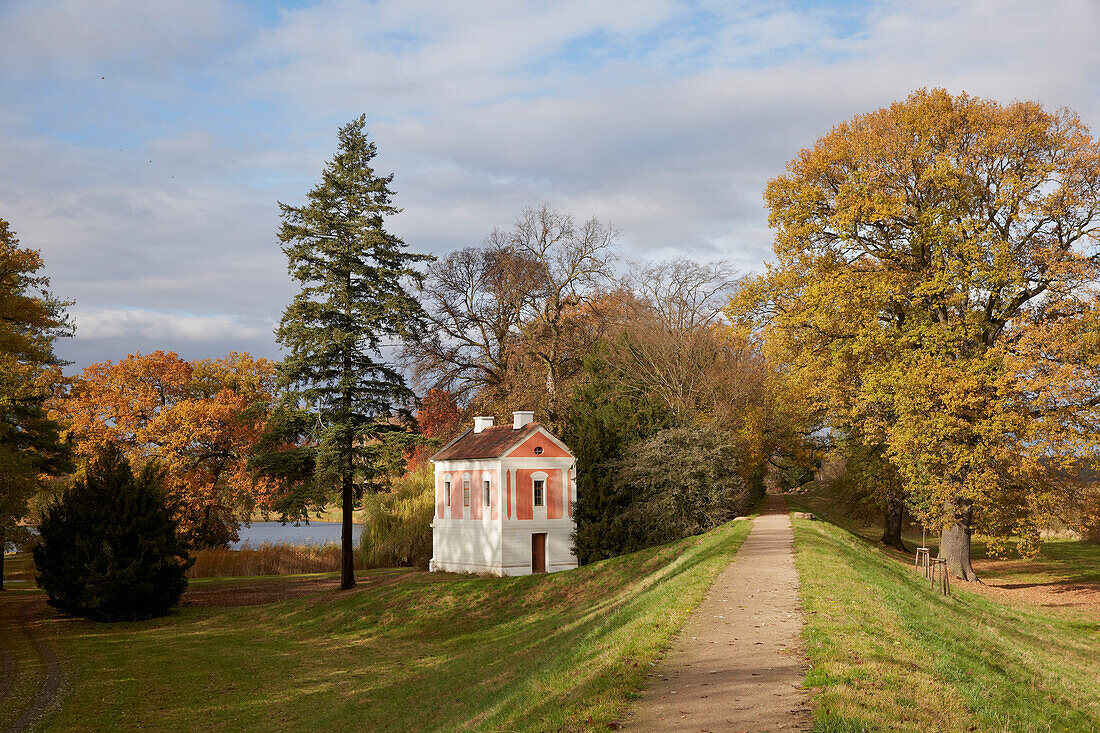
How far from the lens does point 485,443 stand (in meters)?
37.8

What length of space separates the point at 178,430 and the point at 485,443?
17406 mm

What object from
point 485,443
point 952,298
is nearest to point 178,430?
point 485,443

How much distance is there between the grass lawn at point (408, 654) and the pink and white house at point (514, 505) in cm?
327

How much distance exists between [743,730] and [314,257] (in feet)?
102

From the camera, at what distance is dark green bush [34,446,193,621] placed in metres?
30.1

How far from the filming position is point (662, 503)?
32.6 meters

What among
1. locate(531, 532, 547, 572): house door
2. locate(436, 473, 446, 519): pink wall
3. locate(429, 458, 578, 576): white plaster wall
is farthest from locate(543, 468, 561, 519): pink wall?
locate(436, 473, 446, 519): pink wall

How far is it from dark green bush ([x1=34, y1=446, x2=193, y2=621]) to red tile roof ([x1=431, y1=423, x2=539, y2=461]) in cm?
1281

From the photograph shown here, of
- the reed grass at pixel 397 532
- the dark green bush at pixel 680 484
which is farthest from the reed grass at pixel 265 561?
Result: the dark green bush at pixel 680 484

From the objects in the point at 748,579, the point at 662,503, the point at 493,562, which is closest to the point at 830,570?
the point at 748,579

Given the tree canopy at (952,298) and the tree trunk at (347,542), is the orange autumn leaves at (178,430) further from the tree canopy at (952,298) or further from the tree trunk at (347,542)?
the tree canopy at (952,298)

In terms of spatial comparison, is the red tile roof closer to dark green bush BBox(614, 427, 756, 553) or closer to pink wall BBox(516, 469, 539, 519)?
pink wall BBox(516, 469, 539, 519)

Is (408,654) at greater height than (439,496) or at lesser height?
lesser

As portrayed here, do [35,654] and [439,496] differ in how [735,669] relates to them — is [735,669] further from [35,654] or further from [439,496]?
[439,496]
